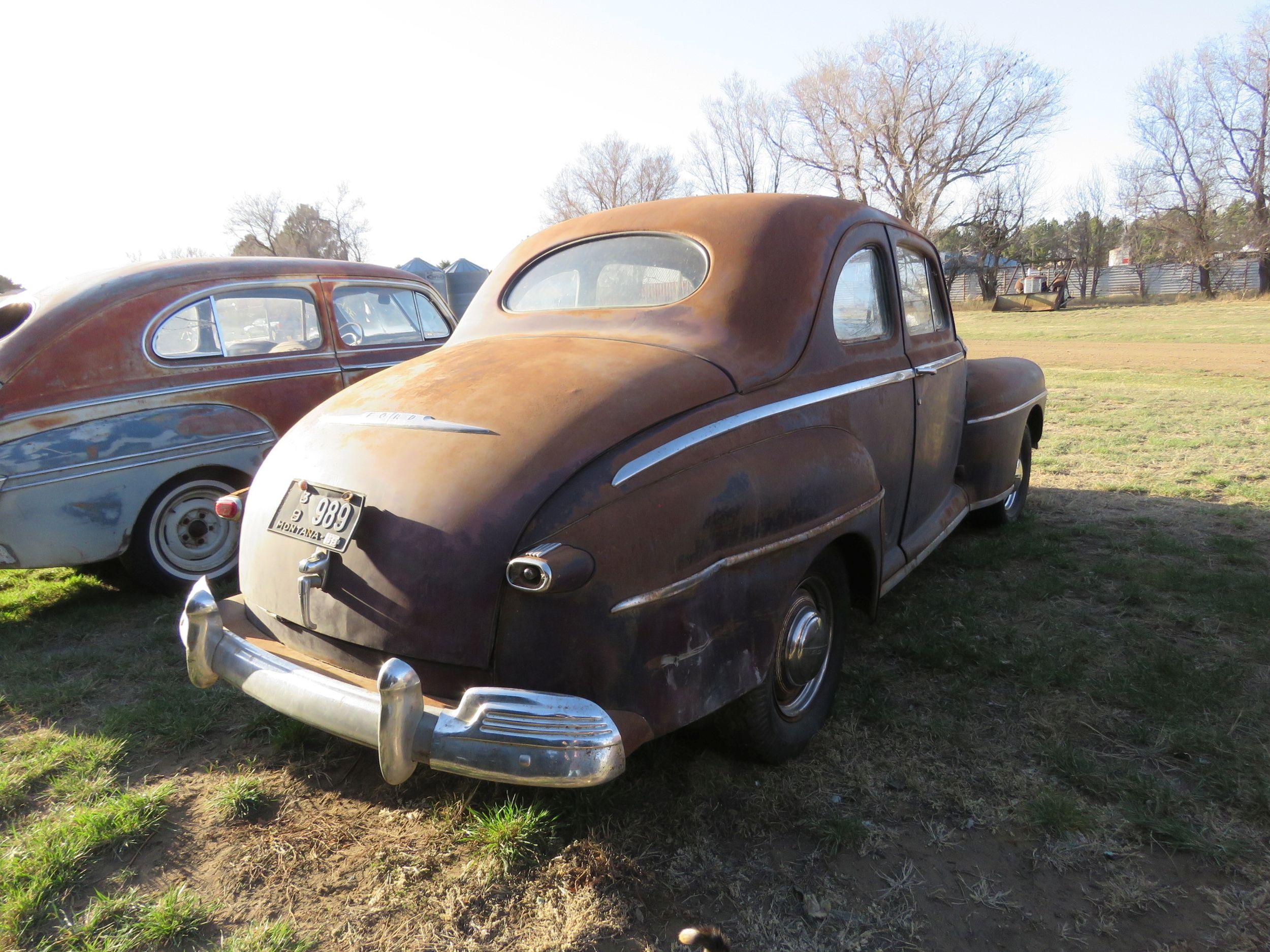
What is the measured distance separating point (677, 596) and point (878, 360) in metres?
1.68

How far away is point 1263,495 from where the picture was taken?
5.66m

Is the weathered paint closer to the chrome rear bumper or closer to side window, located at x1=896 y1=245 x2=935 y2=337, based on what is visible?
the chrome rear bumper

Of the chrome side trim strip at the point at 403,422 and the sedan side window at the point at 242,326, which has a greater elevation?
the sedan side window at the point at 242,326

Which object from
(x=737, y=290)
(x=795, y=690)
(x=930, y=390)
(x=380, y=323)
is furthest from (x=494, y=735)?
(x=380, y=323)

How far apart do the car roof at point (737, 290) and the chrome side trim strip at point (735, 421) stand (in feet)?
0.34

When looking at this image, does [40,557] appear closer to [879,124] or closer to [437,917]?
[437,917]

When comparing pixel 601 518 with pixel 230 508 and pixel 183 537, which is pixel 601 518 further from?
pixel 183 537

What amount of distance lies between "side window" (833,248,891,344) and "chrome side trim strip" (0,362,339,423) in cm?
342

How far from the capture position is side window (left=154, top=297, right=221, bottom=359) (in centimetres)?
448

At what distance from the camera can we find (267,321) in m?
5.08

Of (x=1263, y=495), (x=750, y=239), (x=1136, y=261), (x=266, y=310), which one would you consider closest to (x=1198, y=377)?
(x=1263, y=495)

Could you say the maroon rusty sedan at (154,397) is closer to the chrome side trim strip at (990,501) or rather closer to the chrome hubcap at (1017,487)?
the chrome side trim strip at (990,501)

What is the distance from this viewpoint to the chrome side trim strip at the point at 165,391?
3.96 metres

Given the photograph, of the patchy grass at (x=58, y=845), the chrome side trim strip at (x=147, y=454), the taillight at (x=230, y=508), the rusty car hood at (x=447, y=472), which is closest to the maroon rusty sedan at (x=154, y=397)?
the chrome side trim strip at (x=147, y=454)
